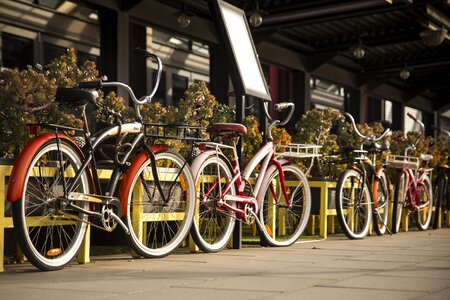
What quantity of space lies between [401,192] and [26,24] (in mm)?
6796

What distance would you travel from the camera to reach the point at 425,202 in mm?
8742

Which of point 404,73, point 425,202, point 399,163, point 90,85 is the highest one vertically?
point 404,73

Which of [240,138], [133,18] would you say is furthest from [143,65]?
[240,138]

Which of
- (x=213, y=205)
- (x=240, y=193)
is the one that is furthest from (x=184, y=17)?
(x=213, y=205)

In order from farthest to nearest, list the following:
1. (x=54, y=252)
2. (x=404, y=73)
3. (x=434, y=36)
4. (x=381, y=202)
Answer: (x=404, y=73) < (x=434, y=36) < (x=381, y=202) < (x=54, y=252)

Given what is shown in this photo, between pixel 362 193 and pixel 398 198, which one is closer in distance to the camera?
pixel 362 193

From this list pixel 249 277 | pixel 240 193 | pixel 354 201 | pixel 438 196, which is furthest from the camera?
pixel 438 196

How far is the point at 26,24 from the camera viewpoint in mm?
12266

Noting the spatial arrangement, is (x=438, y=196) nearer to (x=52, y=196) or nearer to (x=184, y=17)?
(x=184, y=17)

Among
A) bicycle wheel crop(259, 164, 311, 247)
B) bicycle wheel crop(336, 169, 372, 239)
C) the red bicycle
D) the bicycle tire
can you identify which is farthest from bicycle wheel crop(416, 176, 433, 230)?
bicycle wheel crop(259, 164, 311, 247)

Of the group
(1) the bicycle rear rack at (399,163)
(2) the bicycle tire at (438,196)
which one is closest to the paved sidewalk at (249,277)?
(1) the bicycle rear rack at (399,163)

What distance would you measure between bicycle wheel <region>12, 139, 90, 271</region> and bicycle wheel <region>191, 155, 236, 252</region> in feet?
3.40

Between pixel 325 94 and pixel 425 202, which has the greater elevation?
pixel 325 94

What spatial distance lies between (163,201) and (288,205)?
142cm
